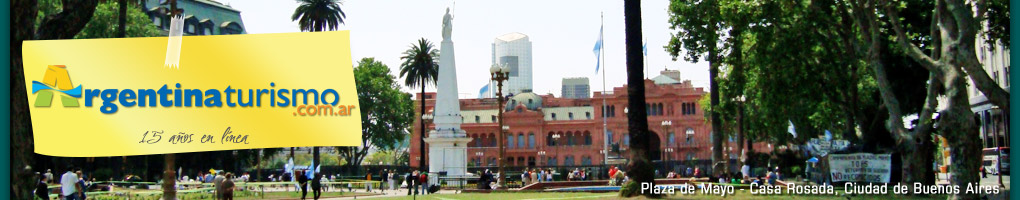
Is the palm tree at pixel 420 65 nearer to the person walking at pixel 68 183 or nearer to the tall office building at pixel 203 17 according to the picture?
the tall office building at pixel 203 17

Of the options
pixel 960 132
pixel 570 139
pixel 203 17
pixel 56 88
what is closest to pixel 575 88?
pixel 570 139

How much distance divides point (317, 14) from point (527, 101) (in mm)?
52079

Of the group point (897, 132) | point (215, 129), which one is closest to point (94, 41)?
point (215, 129)

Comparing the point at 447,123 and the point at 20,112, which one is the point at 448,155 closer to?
the point at 447,123

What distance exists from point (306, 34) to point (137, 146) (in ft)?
6.18

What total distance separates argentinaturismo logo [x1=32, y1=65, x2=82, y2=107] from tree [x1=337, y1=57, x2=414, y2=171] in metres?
65.1

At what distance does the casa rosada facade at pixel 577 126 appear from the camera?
328ft

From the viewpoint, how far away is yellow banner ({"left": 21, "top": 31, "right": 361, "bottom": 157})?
882 centimetres

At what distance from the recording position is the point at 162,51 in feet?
29.6

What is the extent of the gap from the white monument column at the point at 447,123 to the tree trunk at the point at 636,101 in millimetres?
25593

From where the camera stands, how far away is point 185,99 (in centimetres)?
880

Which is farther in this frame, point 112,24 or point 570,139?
point 570,139

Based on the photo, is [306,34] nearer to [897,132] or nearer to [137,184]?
[897,132]

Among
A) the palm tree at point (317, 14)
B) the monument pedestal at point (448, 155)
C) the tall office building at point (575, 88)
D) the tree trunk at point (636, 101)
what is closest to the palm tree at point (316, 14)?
the palm tree at point (317, 14)
